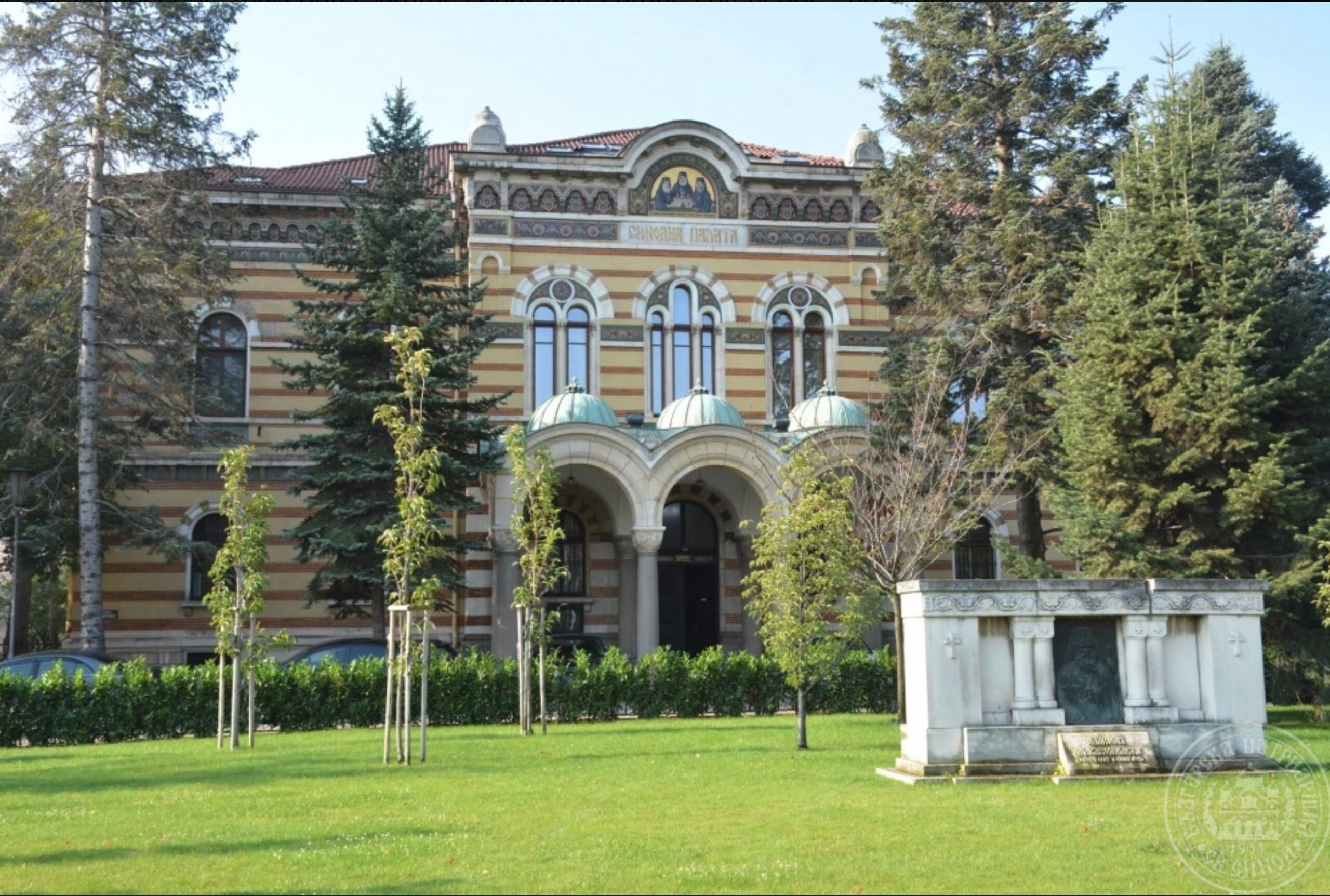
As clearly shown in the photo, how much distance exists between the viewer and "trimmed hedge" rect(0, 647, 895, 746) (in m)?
20.2

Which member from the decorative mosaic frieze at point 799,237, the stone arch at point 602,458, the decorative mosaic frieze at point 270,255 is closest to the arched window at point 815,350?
the decorative mosaic frieze at point 799,237

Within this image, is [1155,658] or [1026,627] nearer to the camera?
[1026,627]

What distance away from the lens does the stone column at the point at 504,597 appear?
27.2 meters

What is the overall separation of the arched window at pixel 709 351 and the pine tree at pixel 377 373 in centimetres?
625

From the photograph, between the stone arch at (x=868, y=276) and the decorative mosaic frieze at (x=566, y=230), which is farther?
the stone arch at (x=868, y=276)

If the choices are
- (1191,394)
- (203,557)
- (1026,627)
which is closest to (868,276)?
(1191,394)

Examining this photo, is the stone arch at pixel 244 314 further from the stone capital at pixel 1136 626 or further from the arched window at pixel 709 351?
the stone capital at pixel 1136 626

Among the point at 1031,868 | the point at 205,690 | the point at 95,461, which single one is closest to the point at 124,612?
the point at 95,461

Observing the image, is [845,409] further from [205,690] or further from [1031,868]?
[1031,868]

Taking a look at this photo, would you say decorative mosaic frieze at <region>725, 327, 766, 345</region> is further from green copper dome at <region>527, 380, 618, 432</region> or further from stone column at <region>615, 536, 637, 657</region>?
stone column at <region>615, 536, 637, 657</region>

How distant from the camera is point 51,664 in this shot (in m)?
21.8

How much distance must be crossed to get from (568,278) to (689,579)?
763cm

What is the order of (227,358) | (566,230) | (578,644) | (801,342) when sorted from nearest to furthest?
1. (578,644)
2. (566,230)
3. (227,358)
4. (801,342)

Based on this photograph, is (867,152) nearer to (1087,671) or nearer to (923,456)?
(923,456)
